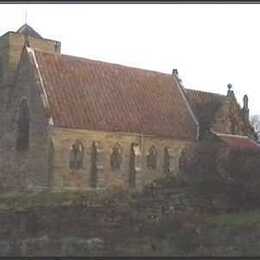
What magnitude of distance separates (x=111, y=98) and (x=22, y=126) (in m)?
6.83

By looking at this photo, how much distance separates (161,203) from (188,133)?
24044 millimetres

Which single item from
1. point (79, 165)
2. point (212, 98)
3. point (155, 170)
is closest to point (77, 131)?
point (79, 165)

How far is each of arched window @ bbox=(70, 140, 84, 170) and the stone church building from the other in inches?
2.7

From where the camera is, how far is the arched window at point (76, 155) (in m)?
43.2

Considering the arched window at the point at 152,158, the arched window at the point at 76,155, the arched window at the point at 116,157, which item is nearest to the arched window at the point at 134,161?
the arched window at the point at 116,157

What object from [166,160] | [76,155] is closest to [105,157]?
[76,155]

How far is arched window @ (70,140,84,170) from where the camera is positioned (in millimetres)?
43219

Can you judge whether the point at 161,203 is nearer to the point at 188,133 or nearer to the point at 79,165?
the point at 79,165

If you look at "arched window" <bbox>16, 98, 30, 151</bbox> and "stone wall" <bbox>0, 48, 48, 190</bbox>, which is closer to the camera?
"stone wall" <bbox>0, 48, 48, 190</bbox>

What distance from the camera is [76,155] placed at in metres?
43.6

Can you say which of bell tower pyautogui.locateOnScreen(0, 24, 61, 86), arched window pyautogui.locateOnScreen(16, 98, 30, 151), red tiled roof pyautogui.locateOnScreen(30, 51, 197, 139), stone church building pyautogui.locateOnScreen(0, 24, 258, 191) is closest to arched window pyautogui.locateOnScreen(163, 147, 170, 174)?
stone church building pyautogui.locateOnScreen(0, 24, 258, 191)

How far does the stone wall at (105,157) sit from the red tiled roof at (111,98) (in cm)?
53

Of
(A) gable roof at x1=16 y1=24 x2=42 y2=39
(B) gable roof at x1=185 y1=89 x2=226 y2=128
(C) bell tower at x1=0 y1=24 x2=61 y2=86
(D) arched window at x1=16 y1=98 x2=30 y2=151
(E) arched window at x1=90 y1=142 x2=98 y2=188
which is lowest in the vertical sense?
(E) arched window at x1=90 y1=142 x2=98 y2=188

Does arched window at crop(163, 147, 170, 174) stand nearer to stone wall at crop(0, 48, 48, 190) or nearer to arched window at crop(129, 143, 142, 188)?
arched window at crop(129, 143, 142, 188)
